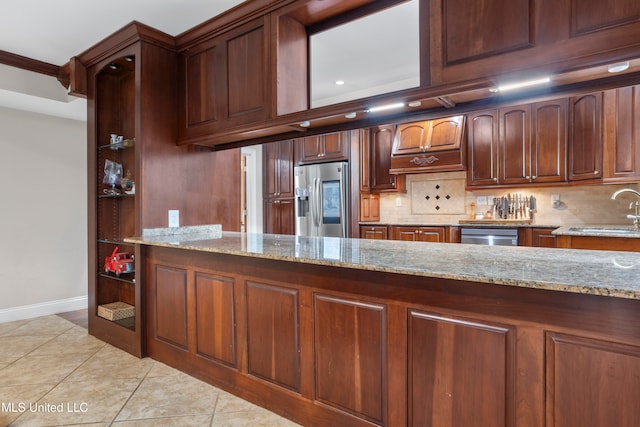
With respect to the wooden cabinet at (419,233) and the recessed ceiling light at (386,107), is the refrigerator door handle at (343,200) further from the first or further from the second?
the recessed ceiling light at (386,107)

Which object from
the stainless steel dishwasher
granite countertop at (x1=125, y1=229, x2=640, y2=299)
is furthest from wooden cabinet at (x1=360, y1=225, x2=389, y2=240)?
granite countertop at (x1=125, y1=229, x2=640, y2=299)

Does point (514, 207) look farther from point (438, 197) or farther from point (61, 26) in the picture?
point (61, 26)

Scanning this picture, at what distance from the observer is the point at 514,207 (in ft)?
14.6

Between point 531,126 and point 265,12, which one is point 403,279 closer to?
point 265,12

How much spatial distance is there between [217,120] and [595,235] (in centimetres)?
303

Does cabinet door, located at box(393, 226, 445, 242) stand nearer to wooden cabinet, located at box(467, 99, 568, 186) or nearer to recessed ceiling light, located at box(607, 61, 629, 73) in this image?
wooden cabinet, located at box(467, 99, 568, 186)

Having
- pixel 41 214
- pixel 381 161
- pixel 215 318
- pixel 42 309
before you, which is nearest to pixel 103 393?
pixel 215 318

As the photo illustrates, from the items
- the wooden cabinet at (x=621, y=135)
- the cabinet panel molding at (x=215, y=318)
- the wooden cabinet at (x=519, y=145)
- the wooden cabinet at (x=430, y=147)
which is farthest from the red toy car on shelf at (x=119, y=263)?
the wooden cabinet at (x=621, y=135)

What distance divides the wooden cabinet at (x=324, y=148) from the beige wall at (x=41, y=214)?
270 cm

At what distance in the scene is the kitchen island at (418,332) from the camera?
1.18m

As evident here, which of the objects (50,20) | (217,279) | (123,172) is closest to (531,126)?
(217,279)

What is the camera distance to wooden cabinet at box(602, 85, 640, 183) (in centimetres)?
343

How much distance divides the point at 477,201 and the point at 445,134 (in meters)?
0.93

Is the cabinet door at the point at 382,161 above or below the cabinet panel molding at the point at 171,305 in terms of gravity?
above
